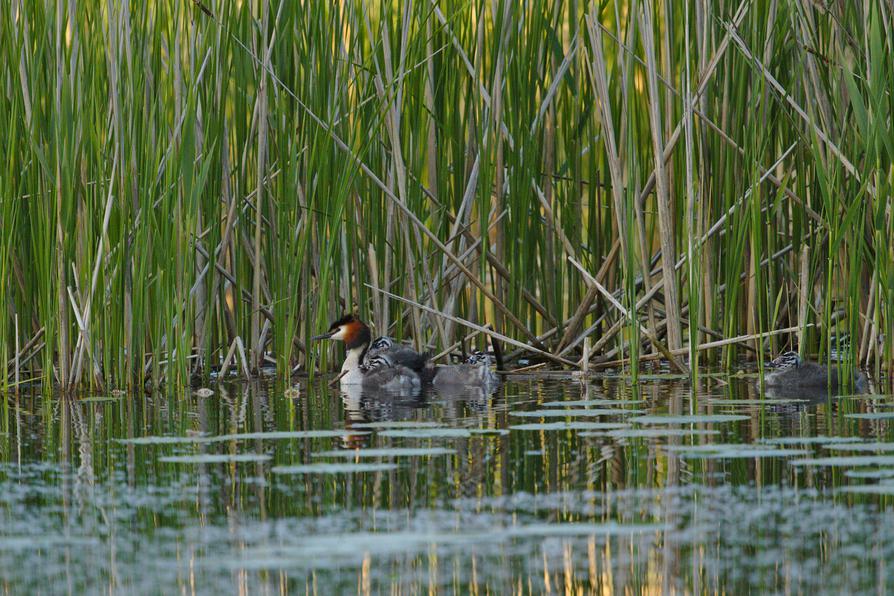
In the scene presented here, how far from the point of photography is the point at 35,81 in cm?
711

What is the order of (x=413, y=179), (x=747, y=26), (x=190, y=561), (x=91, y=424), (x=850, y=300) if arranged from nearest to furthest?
(x=190, y=561) < (x=91, y=424) < (x=850, y=300) < (x=747, y=26) < (x=413, y=179)

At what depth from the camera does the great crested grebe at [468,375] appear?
7.57 metres

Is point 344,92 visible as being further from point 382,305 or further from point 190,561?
point 190,561

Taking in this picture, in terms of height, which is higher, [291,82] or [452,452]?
[291,82]

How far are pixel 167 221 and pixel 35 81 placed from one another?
1000mm

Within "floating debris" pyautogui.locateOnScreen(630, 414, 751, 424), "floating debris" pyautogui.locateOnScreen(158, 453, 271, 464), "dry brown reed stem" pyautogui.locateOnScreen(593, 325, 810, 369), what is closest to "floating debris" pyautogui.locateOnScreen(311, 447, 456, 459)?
"floating debris" pyautogui.locateOnScreen(158, 453, 271, 464)

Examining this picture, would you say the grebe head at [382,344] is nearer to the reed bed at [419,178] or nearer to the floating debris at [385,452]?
the reed bed at [419,178]

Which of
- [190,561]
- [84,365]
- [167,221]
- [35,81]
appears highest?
[35,81]

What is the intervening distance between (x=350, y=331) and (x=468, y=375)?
2.88 ft

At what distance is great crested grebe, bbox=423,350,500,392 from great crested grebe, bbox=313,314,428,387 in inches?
6.0

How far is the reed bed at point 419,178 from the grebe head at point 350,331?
15 centimetres

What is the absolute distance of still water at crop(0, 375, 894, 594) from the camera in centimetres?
336

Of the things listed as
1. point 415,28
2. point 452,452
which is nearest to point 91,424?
point 452,452

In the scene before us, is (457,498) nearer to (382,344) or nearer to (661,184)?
(661,184)
